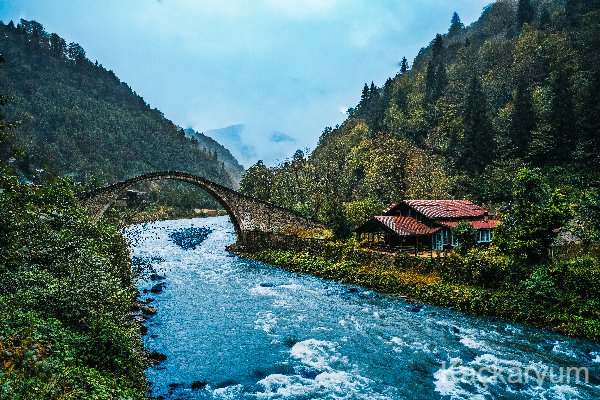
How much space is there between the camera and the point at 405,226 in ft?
78.0

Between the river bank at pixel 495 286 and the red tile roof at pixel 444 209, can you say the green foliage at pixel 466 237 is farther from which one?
the red tile roof at pixel 444 209

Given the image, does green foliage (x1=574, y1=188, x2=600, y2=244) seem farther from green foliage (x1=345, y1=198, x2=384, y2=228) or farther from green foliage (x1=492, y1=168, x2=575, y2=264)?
green foliage (x1=345, y1=198, x2=384, y2=228)

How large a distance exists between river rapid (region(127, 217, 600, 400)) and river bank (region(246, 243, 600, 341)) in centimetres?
73

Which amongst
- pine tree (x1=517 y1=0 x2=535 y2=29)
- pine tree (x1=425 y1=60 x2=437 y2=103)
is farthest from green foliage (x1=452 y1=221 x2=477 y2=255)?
pine tree (x1=517 y1=0 x2=535 y2=29)

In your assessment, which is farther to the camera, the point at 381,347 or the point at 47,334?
the point at 381,347

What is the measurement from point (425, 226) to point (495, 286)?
327 inches

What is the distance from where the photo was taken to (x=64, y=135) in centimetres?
8944

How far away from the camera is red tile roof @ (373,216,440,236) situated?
22917mm

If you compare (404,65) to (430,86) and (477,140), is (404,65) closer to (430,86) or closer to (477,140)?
(430,86)

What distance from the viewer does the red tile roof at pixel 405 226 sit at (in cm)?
2292

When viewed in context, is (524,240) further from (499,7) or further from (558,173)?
(499,7)

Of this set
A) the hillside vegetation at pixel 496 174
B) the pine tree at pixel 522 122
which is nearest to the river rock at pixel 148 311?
the hillside vegetation at pixel 496 174

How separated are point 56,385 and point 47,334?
7.48 feet

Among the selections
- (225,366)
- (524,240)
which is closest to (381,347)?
(225,366)
